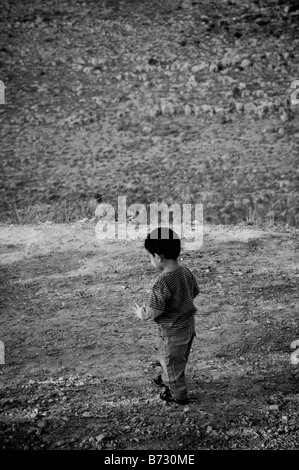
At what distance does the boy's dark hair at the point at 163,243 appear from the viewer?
2.66 metres

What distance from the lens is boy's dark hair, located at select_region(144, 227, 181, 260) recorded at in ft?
8.73

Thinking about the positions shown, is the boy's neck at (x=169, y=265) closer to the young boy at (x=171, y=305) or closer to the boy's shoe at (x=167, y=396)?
the young boy at (x=171, y=305)

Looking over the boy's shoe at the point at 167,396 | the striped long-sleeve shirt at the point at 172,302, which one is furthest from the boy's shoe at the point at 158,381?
the striped long-sleeve shirt at the point at 172,302

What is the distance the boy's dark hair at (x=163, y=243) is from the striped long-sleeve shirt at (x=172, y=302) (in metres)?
0.13

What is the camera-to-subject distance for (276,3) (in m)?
15.0

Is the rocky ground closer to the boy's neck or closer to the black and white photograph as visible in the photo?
the black and white photograph

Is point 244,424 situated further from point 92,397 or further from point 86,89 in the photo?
point 86,89

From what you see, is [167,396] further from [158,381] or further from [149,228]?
[149,228]

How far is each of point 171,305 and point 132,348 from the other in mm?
A: 1059

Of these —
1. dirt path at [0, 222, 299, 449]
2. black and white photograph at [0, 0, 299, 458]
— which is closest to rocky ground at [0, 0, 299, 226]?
black and white photograph at [0, 0, 299, 458]

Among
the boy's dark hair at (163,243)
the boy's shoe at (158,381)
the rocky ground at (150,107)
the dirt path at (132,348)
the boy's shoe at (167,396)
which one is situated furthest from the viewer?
the rocky ground at (150,107)

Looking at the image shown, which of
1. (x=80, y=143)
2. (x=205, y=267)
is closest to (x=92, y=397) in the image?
(x=205, y=267)

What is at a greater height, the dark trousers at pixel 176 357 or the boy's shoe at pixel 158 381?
the dark trousers at pixel 176 357

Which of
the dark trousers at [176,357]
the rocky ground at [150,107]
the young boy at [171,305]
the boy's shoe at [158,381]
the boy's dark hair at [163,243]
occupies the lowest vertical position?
the boy's shoe at [158,381]
